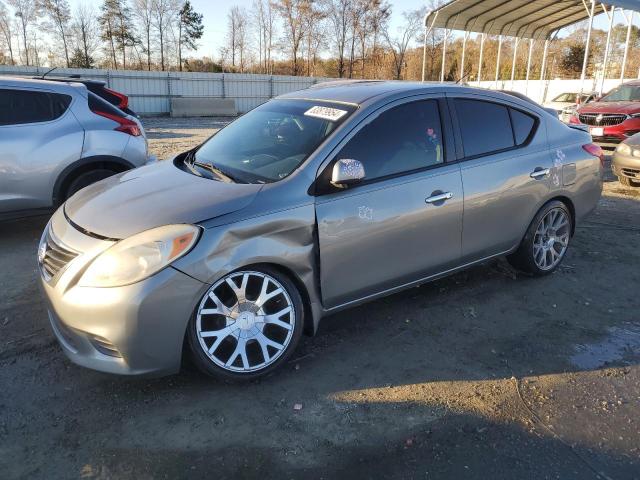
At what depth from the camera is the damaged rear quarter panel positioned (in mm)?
2812

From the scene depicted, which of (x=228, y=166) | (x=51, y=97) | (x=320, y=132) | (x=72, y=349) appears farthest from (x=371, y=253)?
(x=51, y=97)

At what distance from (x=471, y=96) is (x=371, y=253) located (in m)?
1.64

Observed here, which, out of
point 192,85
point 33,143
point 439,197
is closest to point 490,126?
point 439,197

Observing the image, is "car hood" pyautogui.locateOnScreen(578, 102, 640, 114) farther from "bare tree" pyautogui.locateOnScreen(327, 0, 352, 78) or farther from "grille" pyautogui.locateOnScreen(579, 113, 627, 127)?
"bare tree" pyautogui.locateOnScreen(327, 0, 352, 78)

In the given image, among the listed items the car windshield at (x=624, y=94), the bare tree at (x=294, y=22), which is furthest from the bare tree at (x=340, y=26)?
the car windshield at (x=624, y=94)

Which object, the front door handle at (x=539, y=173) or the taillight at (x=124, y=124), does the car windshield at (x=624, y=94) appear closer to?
the front door handle at (x=539, y=173)

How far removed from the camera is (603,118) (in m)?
13.0

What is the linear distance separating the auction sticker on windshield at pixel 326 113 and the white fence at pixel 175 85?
2137 cm

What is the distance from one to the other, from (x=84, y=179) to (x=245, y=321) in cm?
369

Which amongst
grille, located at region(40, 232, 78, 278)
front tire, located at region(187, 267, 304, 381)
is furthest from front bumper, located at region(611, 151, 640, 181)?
grille, located at region(40, 232, 78, 278)

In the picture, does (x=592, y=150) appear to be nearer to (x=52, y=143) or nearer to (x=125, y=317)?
(x=125, y=317)

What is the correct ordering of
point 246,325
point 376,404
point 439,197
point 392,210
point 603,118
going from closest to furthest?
point 376,404 → point 246,325 → point 392,210 → point 439,197 → point 603,118

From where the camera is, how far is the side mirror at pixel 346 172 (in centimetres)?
317

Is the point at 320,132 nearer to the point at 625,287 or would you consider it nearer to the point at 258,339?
the point at 258,339
